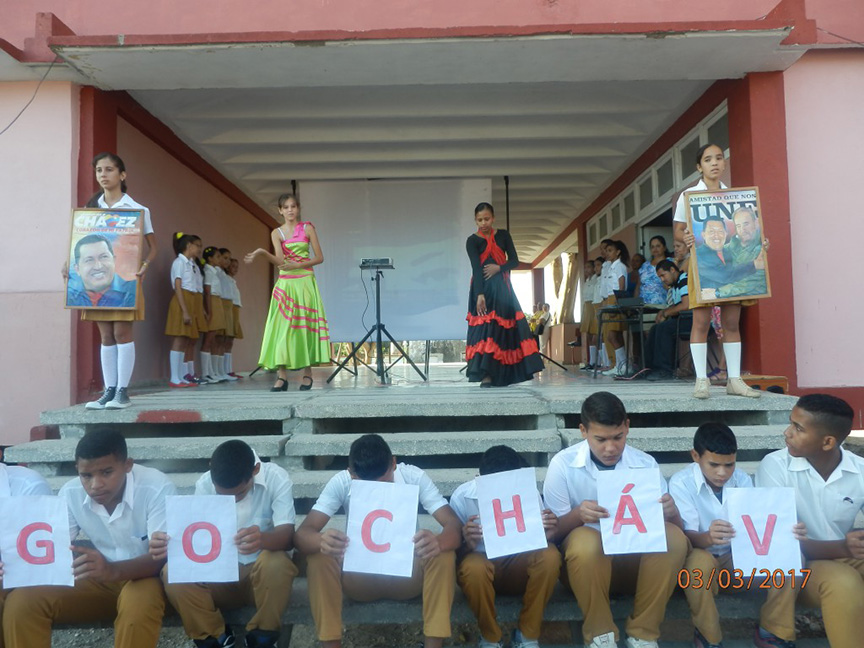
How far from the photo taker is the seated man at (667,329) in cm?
570

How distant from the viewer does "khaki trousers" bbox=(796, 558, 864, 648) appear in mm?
2115

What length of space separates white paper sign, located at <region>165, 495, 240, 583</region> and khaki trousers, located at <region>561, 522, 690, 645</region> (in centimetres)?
115

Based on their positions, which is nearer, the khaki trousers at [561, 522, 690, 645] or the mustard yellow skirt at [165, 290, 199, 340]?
the khaki trousers at [561, 522, 690, 645]

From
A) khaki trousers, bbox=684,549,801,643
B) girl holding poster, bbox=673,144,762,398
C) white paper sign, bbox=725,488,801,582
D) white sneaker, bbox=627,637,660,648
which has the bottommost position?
white sneaker, bbox=627,637,660,648

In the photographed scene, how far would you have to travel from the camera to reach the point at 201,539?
7.43 feet

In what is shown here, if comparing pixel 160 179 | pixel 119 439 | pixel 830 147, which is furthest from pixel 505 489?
pixel 160 179

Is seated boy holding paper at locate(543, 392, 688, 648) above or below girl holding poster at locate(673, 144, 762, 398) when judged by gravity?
below

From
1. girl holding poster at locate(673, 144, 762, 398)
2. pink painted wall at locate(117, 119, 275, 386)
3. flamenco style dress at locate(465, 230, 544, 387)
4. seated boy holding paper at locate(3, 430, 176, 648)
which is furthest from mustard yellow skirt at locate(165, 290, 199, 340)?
girl holding poster at locate(673, 144, 762, 398)

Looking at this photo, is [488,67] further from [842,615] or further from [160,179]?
[842,615]

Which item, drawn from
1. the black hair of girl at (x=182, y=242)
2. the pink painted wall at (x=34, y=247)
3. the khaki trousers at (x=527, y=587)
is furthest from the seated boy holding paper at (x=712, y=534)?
the black hair of girl at (x=182, y=242)

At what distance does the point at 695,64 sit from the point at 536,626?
425 cm

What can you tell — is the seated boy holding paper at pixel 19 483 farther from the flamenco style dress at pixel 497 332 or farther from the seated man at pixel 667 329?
the seated man at pixel 667 329

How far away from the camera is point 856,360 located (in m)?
5.21

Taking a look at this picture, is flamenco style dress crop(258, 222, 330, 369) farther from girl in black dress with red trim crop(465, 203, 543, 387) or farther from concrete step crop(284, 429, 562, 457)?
concrete step crop(284, 429, 562, 457)
